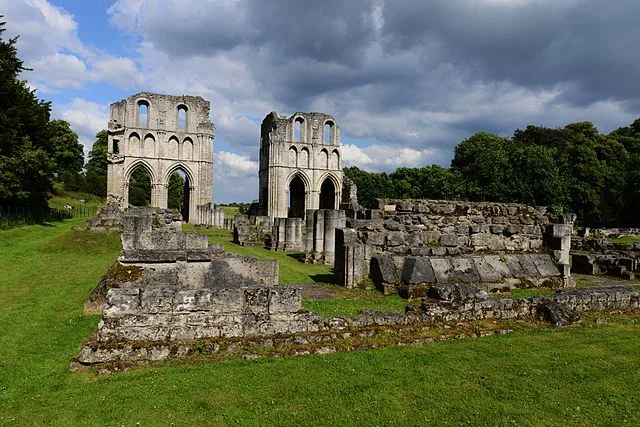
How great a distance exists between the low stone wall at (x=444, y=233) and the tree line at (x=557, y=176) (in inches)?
1296

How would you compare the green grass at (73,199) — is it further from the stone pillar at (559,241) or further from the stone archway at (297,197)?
the stone pillar at (559,241)

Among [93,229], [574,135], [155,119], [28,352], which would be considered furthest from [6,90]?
[574,135]

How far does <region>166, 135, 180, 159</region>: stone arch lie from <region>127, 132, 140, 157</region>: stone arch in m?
2.96

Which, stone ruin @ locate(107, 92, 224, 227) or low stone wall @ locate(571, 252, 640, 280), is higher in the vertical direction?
stone ruin @ locate(107, 92, 224, 227)

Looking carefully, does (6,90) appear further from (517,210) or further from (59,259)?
(517,210)

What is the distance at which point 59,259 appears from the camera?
16.7m

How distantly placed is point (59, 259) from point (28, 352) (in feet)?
35.9

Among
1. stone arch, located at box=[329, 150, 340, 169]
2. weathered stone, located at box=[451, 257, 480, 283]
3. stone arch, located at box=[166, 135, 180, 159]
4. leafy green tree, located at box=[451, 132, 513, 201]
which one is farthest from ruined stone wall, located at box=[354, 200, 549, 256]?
stone arch, located at box=[329, 150, 340, 169]

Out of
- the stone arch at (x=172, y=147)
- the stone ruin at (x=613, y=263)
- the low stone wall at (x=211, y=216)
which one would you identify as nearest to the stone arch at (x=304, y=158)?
the low stone wall at (x=211, y=216)

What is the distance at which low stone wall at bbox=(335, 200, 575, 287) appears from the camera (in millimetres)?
12969

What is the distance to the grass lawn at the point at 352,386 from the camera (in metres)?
5.14

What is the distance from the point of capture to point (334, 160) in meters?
53.6

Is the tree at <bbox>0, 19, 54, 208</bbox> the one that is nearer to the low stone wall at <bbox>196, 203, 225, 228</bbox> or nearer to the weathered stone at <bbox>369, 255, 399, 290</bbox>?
the low stone wall at <bbox>196, 203, 225, 228</bbox>

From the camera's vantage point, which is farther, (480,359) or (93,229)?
(93,229)
